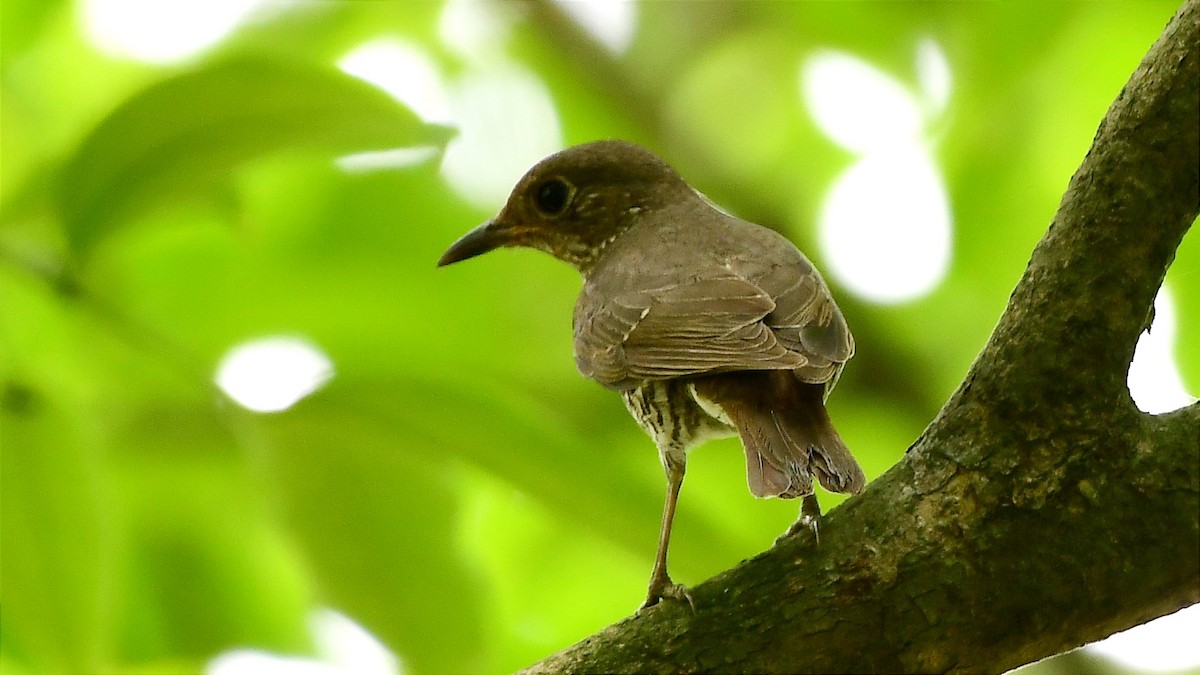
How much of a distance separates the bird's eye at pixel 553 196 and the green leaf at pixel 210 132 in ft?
7.09

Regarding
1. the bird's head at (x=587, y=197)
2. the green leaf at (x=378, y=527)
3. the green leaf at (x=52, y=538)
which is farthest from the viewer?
the bird's head at (x=587, y=197)

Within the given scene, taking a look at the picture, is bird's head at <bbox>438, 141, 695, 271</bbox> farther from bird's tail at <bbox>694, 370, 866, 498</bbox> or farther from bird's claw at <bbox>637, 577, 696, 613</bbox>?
bird's claw at <bbox>637, 577, 696, 613</bbox>

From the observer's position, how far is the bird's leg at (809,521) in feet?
8.32

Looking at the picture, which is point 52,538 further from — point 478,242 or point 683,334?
point 478,242

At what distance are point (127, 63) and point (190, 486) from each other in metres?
1.72

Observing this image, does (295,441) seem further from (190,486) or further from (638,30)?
(638,30)

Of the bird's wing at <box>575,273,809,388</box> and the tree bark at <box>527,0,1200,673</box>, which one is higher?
the bird's wing at <box>575,273,809,388</box>

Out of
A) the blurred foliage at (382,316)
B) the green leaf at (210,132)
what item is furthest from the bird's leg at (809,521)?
the green leaf at (210,132)

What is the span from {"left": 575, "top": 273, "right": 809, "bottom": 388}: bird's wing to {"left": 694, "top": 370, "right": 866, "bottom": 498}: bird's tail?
0.36 ft

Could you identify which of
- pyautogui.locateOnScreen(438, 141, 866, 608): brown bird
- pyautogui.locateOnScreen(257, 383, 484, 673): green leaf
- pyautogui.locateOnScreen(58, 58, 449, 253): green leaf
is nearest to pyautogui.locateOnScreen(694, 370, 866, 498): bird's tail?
pyautogui.locateOnScreen(438, 141, 866, 608): brown bird

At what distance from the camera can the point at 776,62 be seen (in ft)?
15.4

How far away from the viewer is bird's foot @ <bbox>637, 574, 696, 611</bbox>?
2521 millimetres

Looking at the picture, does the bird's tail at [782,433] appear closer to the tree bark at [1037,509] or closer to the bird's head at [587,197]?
the tree bark at [1037,509]

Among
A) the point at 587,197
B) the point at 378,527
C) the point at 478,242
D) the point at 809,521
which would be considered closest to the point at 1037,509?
the point at 809,521
